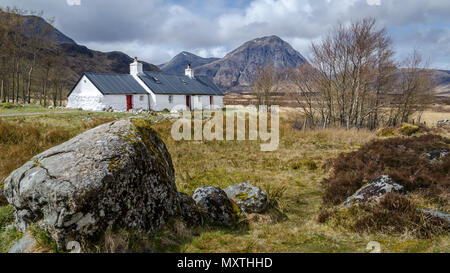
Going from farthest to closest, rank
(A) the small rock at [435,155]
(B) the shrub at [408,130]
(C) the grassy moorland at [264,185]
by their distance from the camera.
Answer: (B) the shrub at [408,130], (A) the small rock at [435,155], (C) the grassy moorland at [264,185]

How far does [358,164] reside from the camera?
31.3 feet

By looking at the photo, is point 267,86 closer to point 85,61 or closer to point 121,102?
point 121,102

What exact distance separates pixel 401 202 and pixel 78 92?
41127mm

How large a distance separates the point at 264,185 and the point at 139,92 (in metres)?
33.2

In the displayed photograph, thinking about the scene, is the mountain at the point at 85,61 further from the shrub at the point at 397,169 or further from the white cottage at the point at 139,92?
the shrub at the point at 397,169

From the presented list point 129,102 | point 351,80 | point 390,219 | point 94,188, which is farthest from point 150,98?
point 390,219

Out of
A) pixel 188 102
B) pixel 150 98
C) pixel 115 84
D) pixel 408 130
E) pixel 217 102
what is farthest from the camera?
pixel 217 102

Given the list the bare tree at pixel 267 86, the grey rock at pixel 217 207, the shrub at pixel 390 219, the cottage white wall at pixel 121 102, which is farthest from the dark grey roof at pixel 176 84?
the shrub at pixel 390 219

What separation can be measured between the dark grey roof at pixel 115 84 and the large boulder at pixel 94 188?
33589 millimetres

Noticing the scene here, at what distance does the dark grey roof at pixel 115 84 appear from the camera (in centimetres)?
3619

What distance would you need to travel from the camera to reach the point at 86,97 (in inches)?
1455

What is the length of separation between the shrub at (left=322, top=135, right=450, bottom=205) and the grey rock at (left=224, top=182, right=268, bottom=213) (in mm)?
1897
